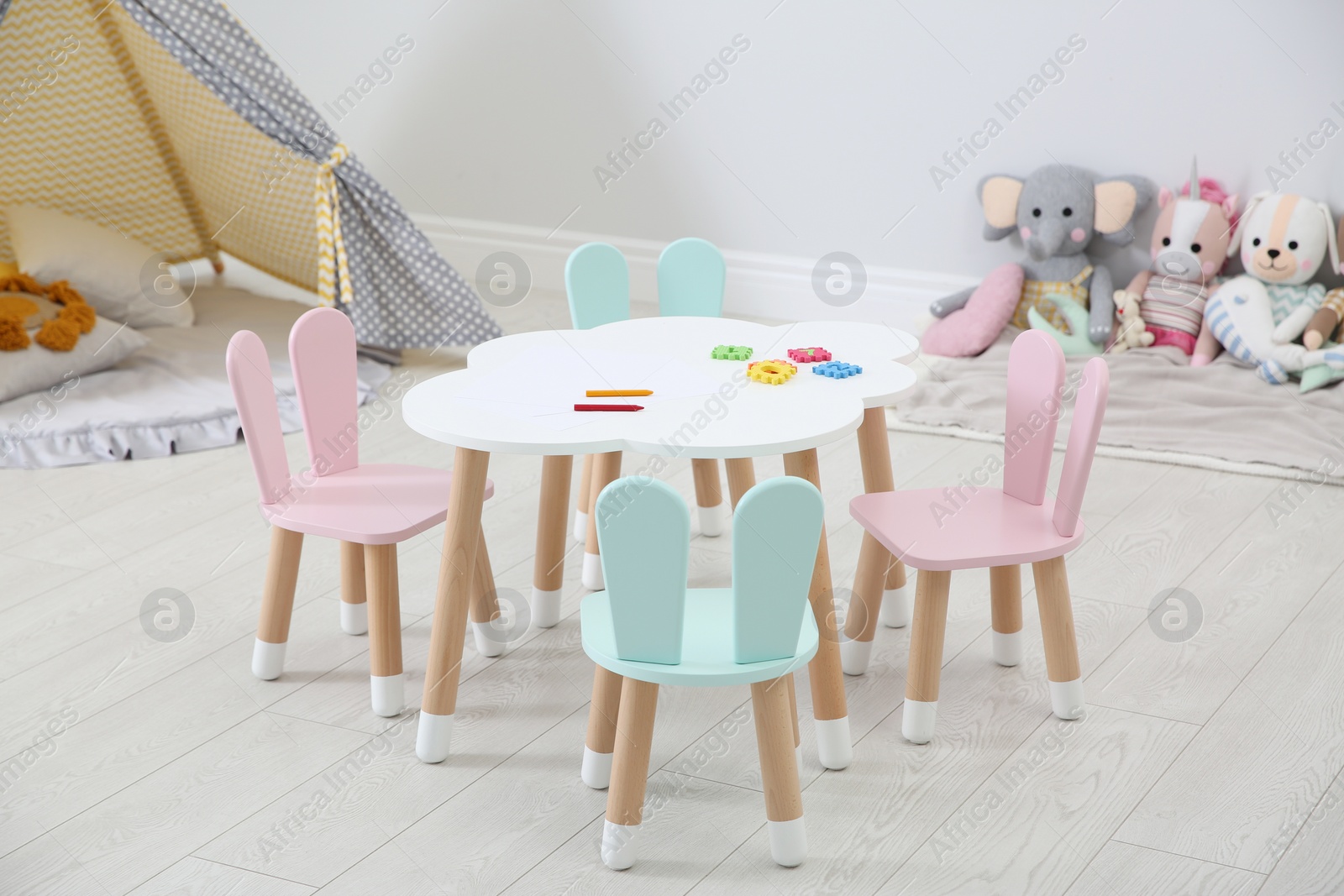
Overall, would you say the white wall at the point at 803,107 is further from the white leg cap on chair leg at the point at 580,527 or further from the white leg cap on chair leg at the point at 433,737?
the white leg cap on chair leg at the point at 433,737

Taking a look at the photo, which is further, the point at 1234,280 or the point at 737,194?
the point at 737,194

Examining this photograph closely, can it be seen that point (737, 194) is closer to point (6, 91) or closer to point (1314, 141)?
point (1314, 141)

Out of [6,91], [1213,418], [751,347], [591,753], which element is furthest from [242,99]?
[1213,418]

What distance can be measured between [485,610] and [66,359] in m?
1.70

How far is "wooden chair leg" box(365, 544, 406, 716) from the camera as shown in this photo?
1.69 meters

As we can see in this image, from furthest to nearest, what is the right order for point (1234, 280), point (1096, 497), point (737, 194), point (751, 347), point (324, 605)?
point (737, 194), point (1234, 280), point (1096, 497), point (324, 605), point (751, 347)

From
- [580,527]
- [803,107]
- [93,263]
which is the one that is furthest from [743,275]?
[93,263]

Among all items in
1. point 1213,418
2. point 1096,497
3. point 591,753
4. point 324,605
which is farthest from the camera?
point 1213,418

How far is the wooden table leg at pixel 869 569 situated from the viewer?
1811 millimetres

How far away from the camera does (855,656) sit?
6.10ft

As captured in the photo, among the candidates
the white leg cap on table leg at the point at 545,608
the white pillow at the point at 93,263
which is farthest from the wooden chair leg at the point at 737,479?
the white pillow at the point at 93,263

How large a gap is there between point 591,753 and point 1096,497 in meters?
1.36

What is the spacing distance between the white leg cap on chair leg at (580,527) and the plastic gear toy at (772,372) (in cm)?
64

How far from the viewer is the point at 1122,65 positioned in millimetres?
3119
